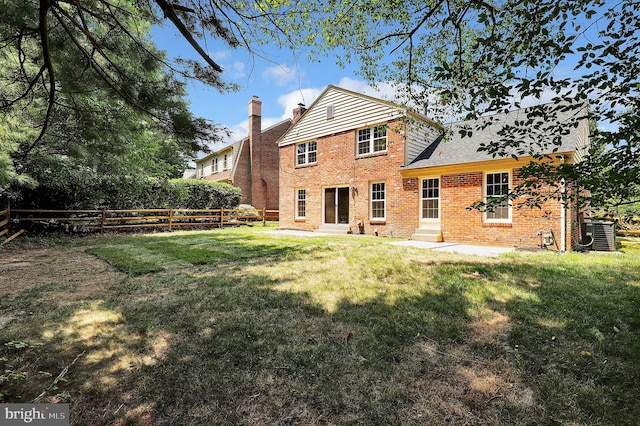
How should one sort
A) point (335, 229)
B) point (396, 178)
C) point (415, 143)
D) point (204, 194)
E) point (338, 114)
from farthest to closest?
point (204, 194)
point (338, 114)
point (335, 229)
point (415, 143)
point (396, 178)

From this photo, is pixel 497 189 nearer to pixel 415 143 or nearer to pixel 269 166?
pixel 415 143

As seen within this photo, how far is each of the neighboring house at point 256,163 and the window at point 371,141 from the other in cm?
1200

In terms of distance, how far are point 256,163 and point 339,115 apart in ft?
35.9

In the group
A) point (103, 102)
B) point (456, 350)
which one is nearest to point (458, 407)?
point (456, 350)

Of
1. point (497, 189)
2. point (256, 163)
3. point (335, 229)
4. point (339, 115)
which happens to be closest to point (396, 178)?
point (497, 189)

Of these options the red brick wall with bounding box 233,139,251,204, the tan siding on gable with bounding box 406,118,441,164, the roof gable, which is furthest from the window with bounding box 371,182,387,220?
the red brick wall with bounding box 233,139,251,204

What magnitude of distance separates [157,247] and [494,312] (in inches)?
343

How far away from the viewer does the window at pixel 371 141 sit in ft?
43.1

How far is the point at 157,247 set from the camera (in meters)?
8.98

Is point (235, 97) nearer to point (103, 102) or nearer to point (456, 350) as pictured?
point (103, 102)

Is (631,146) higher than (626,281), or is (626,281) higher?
(631,146)

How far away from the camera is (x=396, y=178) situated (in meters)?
12.6

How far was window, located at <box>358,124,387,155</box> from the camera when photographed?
1314cm

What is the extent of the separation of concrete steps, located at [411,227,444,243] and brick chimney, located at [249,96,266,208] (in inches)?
598
